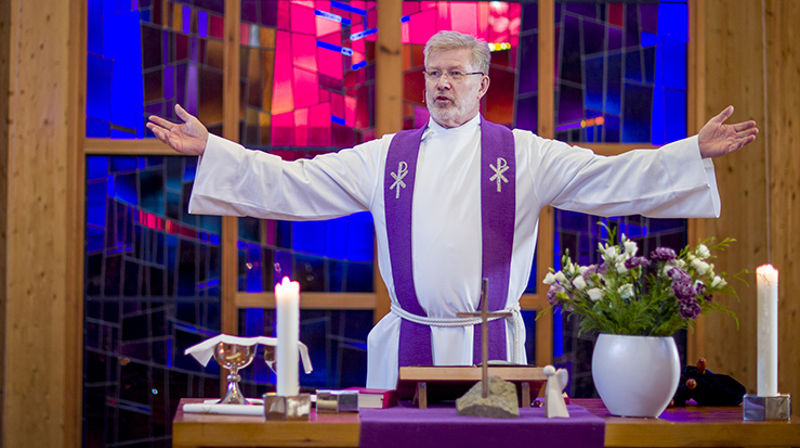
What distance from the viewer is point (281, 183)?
3510 mm

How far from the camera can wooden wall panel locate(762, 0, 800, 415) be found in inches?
189

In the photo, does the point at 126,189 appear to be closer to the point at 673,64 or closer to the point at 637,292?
the point at 673,64

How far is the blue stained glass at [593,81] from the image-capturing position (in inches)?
202

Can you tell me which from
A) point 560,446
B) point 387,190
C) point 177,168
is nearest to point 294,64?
point 177,168

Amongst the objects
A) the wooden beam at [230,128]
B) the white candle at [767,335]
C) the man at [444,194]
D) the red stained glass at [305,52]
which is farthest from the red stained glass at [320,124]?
the white candle at [767,335]

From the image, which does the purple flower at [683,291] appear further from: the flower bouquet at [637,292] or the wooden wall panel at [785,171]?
the wooden wall panel at [785,171]

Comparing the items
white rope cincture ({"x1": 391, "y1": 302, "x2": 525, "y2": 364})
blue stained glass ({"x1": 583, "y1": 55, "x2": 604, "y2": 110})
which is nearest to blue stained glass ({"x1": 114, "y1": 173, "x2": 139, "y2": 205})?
white rope cincture ({"x1": 391, "y1": 302, "x2": 525, "y2": 364})

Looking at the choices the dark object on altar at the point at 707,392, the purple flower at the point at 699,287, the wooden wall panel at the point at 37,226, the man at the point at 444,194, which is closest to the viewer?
the purple flower at the point at 699,287

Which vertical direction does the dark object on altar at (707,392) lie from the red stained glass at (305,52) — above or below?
below

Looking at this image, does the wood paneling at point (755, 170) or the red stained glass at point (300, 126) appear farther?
the red stained glass at point (300, 126)

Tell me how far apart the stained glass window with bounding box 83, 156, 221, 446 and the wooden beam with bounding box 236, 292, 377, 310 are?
0.17 m

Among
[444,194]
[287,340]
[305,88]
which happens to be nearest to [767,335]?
[287,340]

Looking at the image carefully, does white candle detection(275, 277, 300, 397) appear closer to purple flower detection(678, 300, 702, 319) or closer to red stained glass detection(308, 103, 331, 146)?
purple flower detection(678, 300, 702, 319)

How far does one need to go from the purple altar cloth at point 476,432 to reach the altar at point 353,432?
50mm
